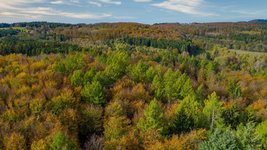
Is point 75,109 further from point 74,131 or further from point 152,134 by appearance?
point 152,134

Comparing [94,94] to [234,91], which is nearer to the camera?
[94,94]

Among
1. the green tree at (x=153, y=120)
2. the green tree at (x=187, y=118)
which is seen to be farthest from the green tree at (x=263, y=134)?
the green tree at (x=153, y=120)

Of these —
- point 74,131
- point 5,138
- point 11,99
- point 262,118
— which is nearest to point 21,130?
point 5,138

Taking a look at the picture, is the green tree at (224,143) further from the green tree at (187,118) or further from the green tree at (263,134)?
the green tree at (187,118)

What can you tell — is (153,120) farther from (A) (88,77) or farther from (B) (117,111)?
(A) (88,77)

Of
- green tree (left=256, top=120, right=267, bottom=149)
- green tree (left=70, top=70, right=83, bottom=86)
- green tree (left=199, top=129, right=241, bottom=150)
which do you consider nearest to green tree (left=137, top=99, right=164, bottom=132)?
green tree (left=256, top=120, right=267, bottom=149)

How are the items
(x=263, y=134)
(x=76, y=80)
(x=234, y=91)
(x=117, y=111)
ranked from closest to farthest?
(x=263, y=134), (x=117, y=111), (x=76, y=80), (x=234, y=91)

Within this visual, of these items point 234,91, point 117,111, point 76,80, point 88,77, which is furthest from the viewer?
point 234,91

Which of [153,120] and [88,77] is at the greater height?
[88,77]

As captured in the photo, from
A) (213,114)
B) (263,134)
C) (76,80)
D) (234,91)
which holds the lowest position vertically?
(234,91)

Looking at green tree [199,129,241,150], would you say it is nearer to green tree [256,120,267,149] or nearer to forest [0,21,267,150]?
forest [0,21,267,150]

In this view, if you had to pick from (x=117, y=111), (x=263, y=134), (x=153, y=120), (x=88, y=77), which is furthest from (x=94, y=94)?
(x=263, y=134)
